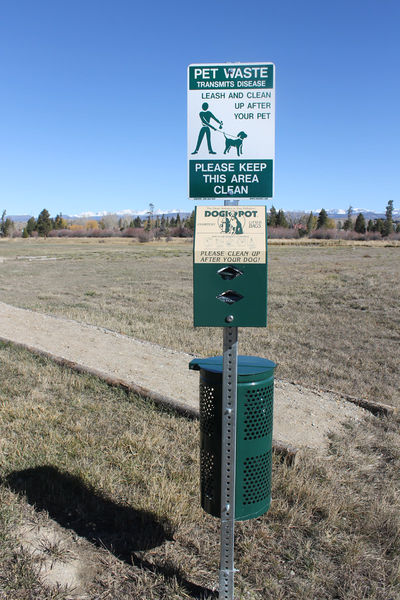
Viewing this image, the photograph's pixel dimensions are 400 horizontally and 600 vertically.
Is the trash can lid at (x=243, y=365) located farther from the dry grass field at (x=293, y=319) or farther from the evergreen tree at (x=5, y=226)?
the evergreen tree at (x=5, y=226)

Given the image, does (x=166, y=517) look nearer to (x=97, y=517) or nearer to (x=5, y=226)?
(x=97, y=517)

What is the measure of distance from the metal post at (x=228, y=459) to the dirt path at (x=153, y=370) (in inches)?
76.1

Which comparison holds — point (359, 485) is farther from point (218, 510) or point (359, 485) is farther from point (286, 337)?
point (286, 337)

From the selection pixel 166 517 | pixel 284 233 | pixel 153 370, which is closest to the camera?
pixel 166 517

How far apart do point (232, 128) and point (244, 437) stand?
1.67 meters

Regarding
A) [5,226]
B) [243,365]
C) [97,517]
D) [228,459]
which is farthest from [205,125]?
[5,226]

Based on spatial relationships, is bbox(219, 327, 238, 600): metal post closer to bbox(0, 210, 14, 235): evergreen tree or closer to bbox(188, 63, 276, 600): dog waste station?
bbox(188, 63, 276, 600): dog waste station

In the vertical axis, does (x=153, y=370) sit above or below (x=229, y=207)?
below

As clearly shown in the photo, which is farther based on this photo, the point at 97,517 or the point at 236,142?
the point at 97,517

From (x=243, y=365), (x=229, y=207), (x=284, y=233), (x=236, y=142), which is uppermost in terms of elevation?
(x=284, y=233)

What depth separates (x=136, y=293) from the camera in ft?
52.9

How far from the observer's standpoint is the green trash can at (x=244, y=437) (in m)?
2.97

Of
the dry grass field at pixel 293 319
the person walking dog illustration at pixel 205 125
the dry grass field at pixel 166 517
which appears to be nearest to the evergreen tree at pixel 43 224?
the dry grass field at pixel 293 319

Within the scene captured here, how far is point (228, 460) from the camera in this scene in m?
2.69
